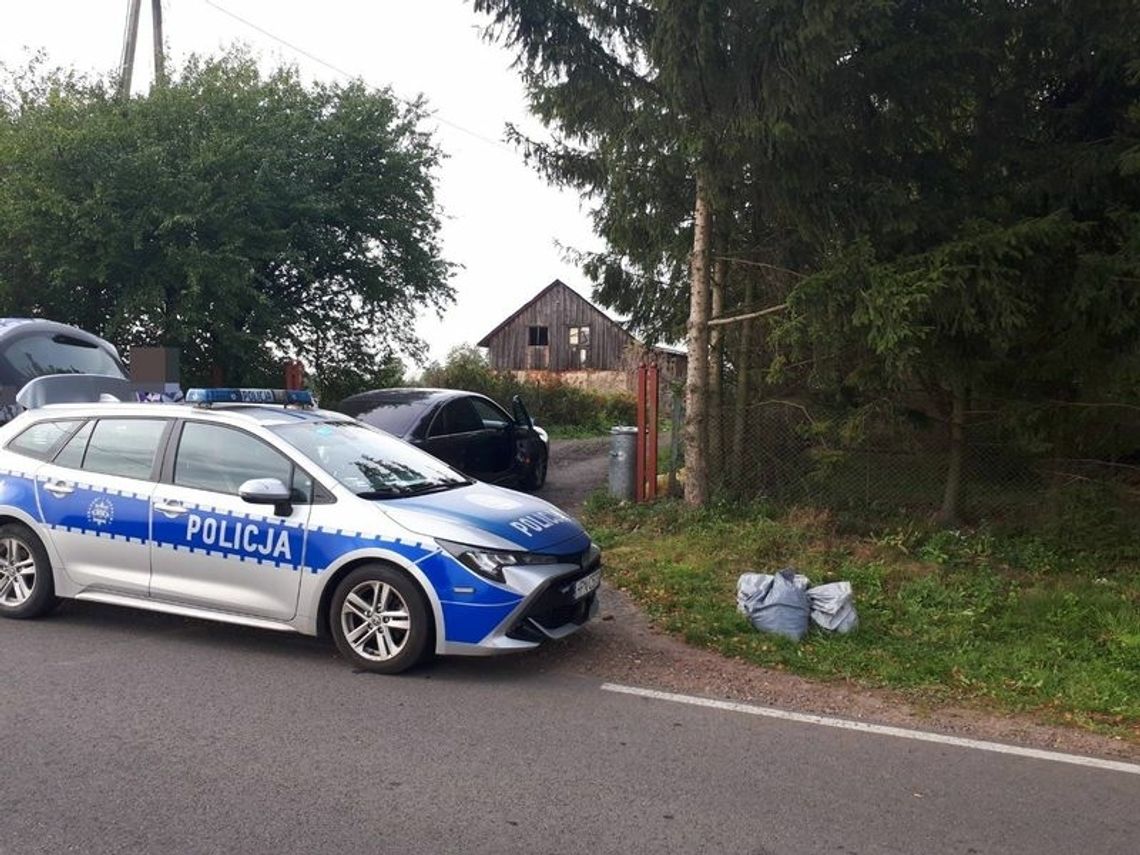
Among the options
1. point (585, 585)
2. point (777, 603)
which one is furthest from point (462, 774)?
point (777, 603)

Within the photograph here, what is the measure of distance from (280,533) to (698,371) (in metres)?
5.92

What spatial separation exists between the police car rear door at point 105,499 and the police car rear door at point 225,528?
15 centimetres

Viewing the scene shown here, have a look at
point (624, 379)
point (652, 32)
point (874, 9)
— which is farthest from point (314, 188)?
point (624, 379)

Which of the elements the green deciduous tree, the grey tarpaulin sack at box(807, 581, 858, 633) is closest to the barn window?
the green deciduous tree

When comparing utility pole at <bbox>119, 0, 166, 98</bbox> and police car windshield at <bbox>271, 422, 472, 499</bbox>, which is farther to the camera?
utility pole at <bbox>119, 0, 166, 98</bbox>

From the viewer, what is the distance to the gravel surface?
17.7 feet

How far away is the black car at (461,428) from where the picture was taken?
11.0m

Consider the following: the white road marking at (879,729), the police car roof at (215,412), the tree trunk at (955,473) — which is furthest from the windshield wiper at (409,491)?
the tree trunk at (955,473)

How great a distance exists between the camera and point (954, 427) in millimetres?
10211

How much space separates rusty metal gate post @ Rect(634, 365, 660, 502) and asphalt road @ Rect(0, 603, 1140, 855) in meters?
5.92

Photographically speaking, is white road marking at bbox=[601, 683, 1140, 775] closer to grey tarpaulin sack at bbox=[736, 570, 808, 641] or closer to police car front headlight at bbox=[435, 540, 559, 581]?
police car front headlight at bbox=[435, 540, 559, 581]

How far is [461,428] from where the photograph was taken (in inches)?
464

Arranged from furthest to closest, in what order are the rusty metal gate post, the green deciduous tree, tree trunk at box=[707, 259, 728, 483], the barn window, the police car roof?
the barn window
the green deciduous tree
the rusty metal gate post
tree trunk at box=[707, 259, 728, 483]
the police car roof

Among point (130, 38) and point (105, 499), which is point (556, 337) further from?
point (105, 499)
